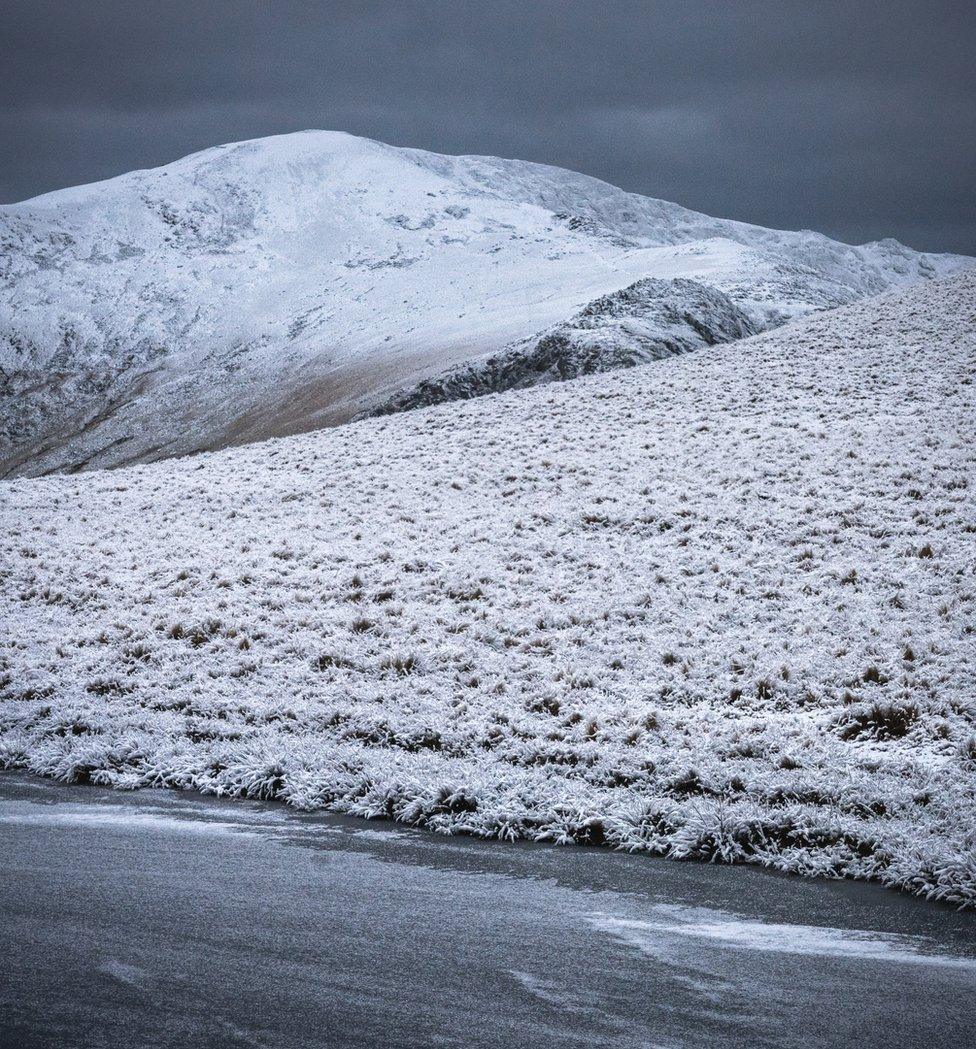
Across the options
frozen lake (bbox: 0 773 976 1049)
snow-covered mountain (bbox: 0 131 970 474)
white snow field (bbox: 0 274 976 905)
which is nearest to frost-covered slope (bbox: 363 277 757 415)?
snow-covered mountain (bbox: 0 131 970 474)

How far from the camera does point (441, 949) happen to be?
4.79m

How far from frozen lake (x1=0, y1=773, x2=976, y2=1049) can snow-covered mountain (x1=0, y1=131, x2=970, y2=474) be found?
4321 centimetres

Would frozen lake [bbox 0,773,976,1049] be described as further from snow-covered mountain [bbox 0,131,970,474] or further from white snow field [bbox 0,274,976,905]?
snow-covered mountain [bbox 0,131,970,474]

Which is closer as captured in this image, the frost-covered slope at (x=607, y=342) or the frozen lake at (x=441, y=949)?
the frozen lake at (x=441, y=949)

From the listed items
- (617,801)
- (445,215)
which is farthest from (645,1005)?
(445,215)

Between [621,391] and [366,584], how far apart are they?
19718 millimetres

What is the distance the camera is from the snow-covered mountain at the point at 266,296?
97.0 meters

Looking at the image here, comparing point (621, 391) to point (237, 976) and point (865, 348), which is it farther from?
point (237, 976)

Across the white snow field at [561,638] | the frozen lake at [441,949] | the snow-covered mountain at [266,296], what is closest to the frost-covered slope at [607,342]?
the snow-covered mountain at [266,296]

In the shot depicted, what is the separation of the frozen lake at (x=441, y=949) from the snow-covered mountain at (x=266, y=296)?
43.2 meters

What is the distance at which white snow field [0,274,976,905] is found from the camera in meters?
7.16

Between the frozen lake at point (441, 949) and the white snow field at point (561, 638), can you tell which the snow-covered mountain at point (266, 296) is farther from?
the frozen lake at point (441, 949)

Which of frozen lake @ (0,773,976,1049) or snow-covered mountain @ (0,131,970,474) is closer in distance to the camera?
frozen lake @ (0,773,976,1049)

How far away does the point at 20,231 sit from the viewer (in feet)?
561
